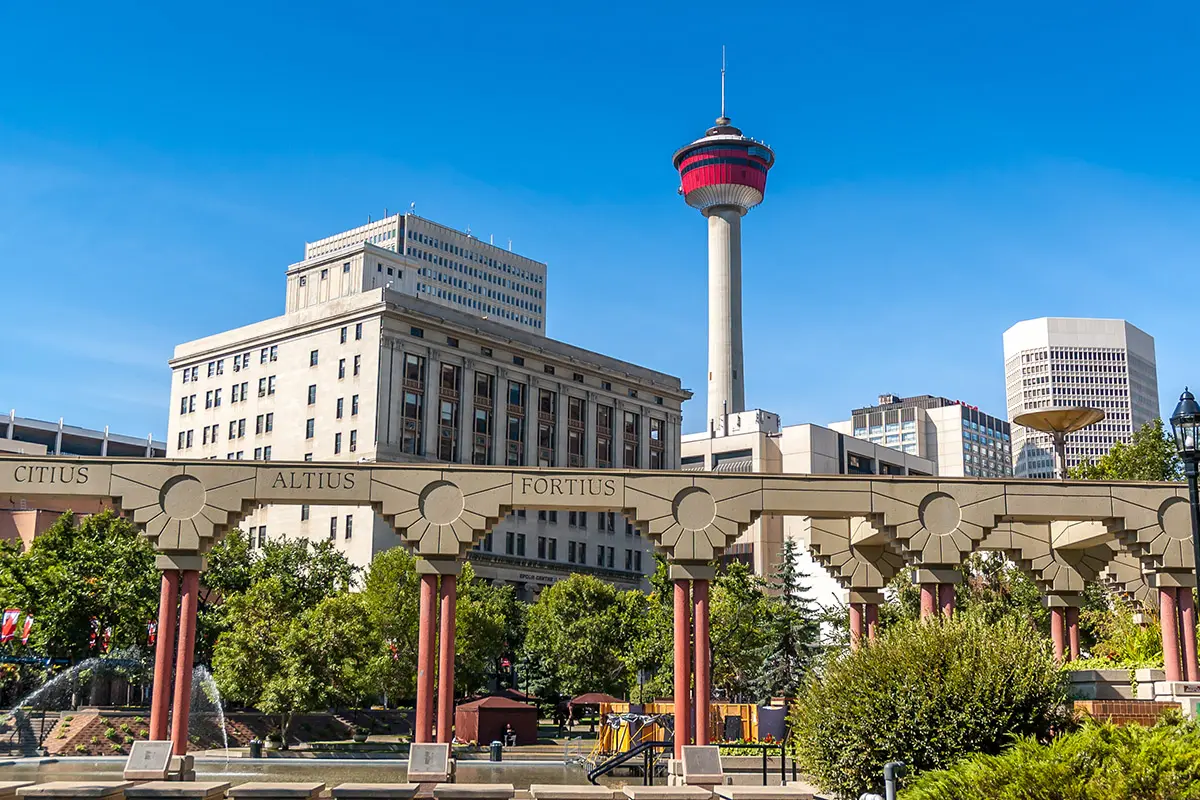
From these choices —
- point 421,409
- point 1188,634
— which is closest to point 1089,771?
point 1188,634

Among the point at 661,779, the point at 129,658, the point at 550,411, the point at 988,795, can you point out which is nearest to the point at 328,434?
the point at 550,411

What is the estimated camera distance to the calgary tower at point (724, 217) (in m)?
170

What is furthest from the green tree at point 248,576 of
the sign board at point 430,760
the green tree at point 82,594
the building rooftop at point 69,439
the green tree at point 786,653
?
the building rooftop at point 69,439

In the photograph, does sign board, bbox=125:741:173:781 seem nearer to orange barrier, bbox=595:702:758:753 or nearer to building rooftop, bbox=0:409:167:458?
orange barrier, bbox=595:702:758:753

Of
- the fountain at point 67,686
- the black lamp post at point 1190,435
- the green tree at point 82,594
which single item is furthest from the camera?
the green tree at point 82,594

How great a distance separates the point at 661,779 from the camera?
Result: 34.1 m

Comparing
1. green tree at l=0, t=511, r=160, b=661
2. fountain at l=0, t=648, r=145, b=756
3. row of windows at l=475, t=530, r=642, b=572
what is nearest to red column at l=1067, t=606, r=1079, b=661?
fountain at l=0, t=648, r=145, b=756

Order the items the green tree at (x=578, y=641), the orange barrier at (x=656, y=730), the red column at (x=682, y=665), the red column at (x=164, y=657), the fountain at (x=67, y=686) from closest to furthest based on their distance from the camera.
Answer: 1. the red column at (x=164, y=657)
2. the red column at (x=682, y=665)
3. the orange barrier at (x=656, y=730)
4. the fountain at (x=67, y=686)
5. the green tree at (x=578, y=641)

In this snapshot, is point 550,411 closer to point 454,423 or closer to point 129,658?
point 454,423

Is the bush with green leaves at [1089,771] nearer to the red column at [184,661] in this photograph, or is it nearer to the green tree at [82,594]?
the red column at [184,661]

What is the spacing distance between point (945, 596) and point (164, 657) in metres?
17.8

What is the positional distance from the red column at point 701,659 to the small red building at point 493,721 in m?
26.1

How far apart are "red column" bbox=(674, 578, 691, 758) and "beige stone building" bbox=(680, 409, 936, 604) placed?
101 metres

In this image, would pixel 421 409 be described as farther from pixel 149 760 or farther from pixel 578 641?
pixel 149 760
